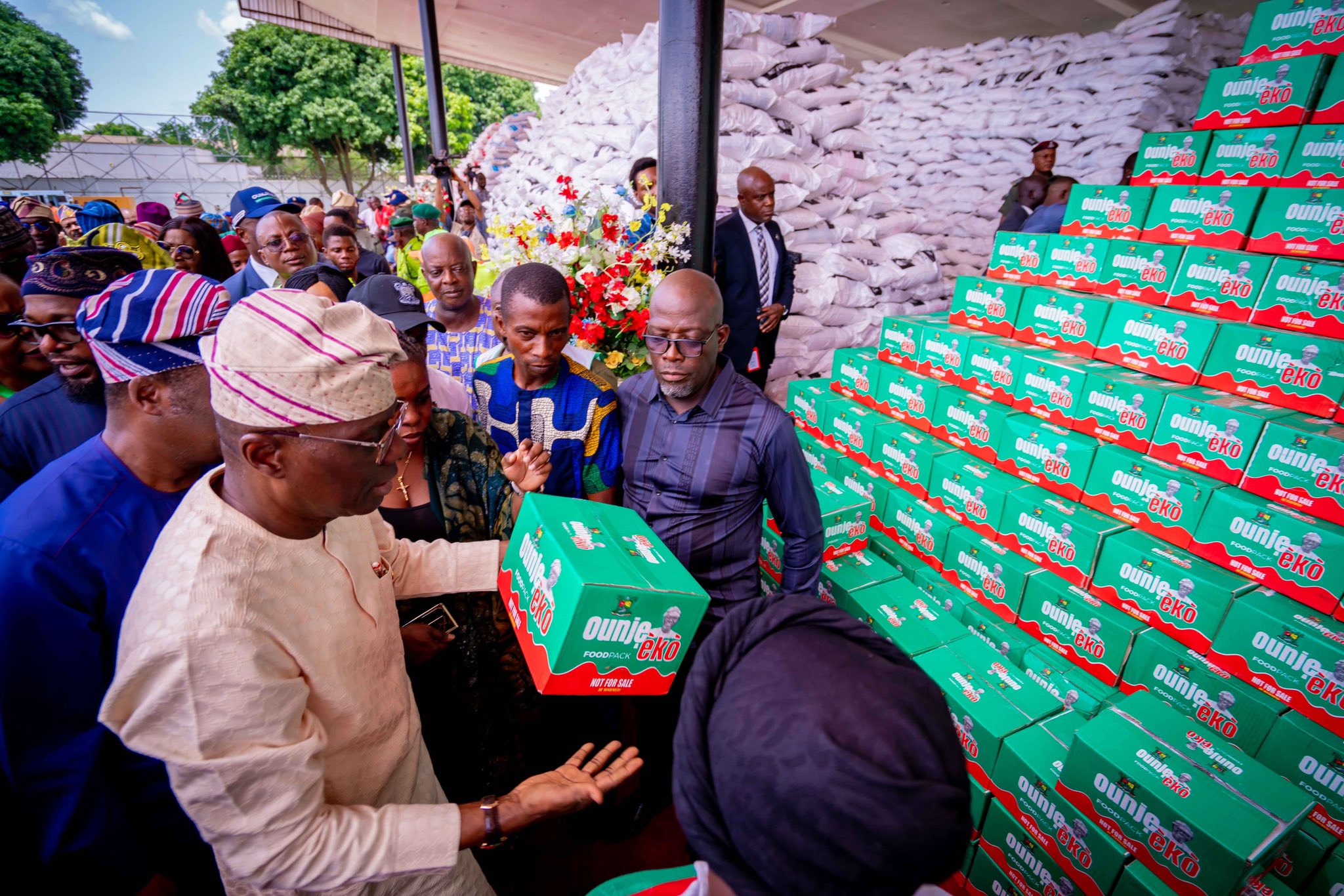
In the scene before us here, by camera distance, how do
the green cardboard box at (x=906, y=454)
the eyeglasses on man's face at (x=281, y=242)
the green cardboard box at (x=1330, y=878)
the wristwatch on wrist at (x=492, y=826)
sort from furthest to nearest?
the eyeglasses on man's face at (x=281, y=242)
the green cardboard box at (x=906, y=454)
the green cardboard box at (x=1330, y=878)
the wristwatch on wrist at (x=492, y=826)

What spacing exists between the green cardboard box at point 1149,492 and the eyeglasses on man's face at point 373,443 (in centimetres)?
250

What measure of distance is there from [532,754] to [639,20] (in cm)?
915

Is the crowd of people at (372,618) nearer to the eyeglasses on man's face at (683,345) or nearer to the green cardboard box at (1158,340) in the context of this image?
the eyeglasses on man's face at (683,345)

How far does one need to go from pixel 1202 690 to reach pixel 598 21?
9.83 metres

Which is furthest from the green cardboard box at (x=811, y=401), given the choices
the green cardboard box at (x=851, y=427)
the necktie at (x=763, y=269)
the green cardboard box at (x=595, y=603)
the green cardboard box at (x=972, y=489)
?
the green cardboard box at (x=595, y=603)

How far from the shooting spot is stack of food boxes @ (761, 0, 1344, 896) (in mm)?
1548

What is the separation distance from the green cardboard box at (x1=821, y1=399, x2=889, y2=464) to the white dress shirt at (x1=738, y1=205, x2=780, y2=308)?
0.92 m

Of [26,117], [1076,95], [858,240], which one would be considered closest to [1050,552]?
[858,240]

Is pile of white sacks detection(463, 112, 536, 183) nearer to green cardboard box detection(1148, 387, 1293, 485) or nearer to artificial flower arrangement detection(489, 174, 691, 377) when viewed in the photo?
artificial flower arrangement detection(489, 174, 691, 377)

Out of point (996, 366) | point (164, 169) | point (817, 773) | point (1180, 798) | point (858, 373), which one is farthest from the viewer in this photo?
point (164, 169)

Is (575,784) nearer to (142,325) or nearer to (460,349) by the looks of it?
(142,325)

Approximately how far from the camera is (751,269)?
3695 millimetres

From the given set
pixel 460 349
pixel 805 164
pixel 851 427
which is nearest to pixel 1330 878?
pixel 851 427

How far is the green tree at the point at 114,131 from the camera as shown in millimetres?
19984
